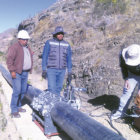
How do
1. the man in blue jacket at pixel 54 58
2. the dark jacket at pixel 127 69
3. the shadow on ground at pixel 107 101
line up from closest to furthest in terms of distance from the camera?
the dark jacket at pixel 127 69 → the man in blue jacket at pixel 54 58 → the shadow on ground at pixel 107 101

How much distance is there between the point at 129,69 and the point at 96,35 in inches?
340

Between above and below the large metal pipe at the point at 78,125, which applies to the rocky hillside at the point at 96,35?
above

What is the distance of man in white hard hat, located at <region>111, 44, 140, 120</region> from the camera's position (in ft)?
14.3

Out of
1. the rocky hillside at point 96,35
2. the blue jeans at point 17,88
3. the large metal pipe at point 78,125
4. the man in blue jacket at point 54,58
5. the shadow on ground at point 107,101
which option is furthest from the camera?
the rocky hillside at point 96,35

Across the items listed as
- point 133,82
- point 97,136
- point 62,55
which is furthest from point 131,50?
point 97,136

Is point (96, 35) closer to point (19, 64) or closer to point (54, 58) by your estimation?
point (54, 58)

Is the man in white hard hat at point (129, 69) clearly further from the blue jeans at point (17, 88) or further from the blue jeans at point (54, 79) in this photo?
the blue jeans at point (17, 88)

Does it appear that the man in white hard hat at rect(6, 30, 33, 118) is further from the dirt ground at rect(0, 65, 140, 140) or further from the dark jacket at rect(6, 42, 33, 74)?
the dirt ground at rect(0, 65, 140, 140)

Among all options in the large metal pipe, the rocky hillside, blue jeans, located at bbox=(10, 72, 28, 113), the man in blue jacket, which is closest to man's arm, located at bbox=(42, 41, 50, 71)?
the man in blue jacket

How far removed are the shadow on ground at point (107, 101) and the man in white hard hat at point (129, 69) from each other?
42.1 inches

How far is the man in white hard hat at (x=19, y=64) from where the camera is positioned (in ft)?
15.9

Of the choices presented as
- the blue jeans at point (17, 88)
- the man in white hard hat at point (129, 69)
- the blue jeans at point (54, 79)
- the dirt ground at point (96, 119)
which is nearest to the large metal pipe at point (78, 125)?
the dirt ground at point (96, 119)

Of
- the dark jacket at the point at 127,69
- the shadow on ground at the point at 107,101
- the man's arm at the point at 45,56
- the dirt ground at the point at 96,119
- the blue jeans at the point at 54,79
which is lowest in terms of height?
the dirt ground at the point at 96,119

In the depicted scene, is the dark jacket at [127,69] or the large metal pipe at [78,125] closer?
the large metal pipe at [78,125]
